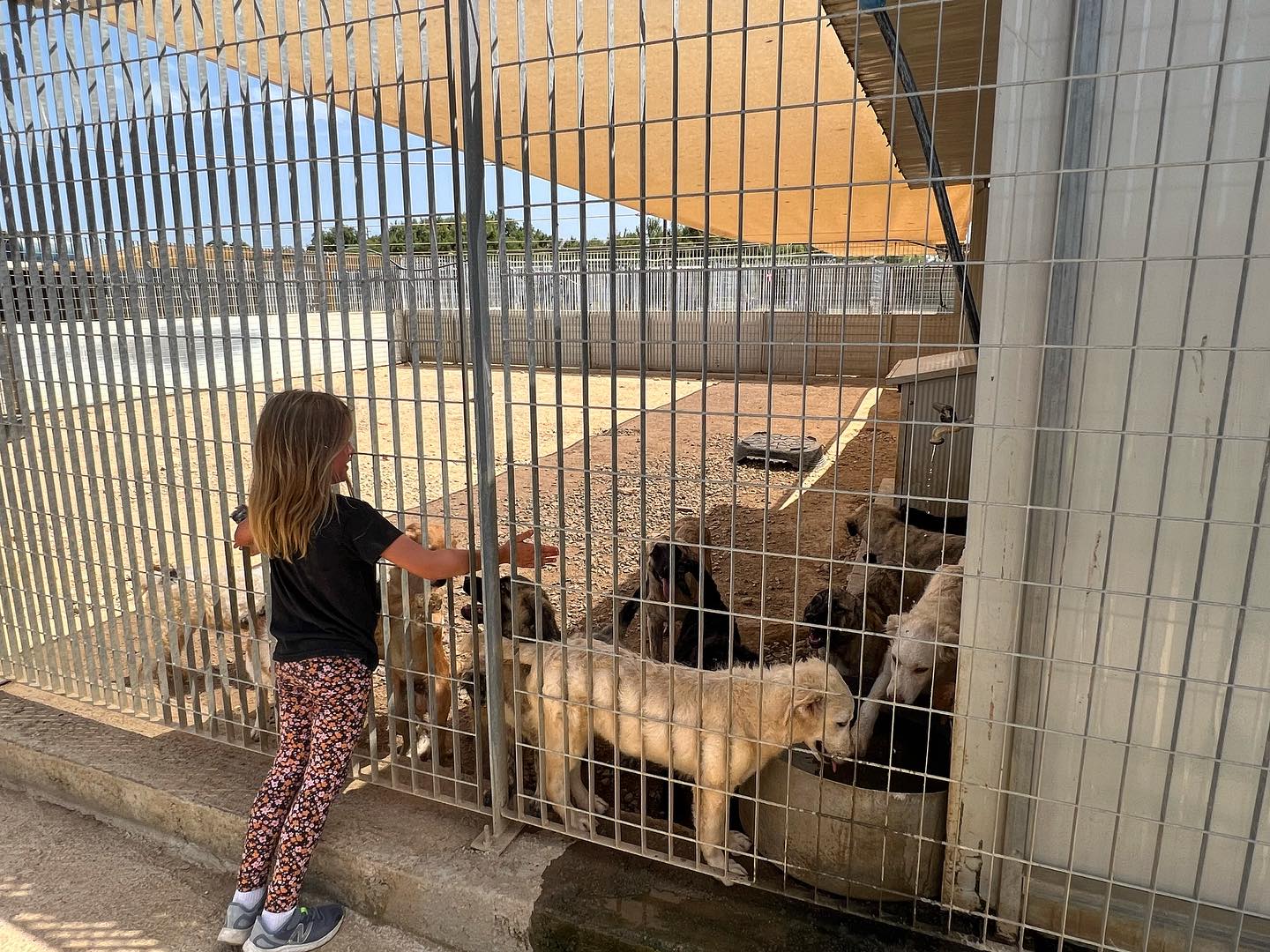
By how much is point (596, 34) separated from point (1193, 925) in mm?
5815

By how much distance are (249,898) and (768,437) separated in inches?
97.4

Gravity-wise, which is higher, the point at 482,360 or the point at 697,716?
the point at 482,360

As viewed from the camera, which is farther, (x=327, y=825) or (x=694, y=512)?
(x=694, y=512)

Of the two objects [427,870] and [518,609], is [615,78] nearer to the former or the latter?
[518,609]

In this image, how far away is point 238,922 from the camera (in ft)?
10.00

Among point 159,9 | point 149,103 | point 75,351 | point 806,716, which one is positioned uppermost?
point 159,9

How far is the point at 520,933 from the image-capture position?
119 inches

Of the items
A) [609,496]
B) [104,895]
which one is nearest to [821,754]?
[104,895]

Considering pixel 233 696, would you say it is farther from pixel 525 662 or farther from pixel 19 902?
pixel 525 662

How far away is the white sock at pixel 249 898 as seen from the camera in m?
3.06

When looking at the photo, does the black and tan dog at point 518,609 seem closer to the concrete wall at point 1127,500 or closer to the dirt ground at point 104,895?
the dirt ground at point 104,895

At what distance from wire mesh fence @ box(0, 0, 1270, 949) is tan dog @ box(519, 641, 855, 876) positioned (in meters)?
0.02

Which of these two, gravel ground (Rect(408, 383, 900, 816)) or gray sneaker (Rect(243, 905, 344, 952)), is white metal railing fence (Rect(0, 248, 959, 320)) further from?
gray sneaker (Rect(243, 905, 344, 952))

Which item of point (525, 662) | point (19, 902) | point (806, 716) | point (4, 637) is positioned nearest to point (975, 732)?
point (806, 716)
